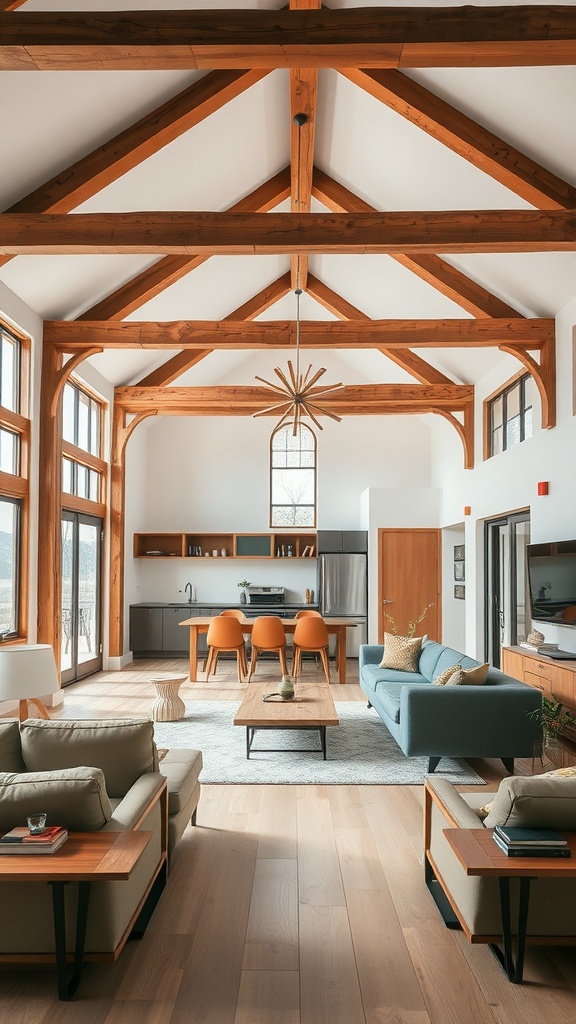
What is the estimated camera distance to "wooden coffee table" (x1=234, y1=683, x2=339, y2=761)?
525 centimetres

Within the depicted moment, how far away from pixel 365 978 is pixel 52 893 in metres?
1.08

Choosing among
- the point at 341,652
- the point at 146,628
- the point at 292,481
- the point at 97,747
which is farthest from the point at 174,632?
the point at 97,747

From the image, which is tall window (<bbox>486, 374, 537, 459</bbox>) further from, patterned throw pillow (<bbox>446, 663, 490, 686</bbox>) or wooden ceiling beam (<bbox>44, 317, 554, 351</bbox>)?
patterned throw pillow (<bbox>446, 663, 490, 686</bbox>)

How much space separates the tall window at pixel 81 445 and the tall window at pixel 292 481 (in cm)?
310

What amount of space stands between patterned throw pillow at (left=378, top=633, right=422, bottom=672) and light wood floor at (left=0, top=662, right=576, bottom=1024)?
119 inches

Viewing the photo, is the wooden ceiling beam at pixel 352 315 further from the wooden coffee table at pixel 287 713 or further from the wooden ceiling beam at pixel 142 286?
the wooden coffee table at pixel 287 713

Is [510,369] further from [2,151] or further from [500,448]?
[2,151]

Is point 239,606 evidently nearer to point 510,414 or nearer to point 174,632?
point 174,632

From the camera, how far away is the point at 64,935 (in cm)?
242

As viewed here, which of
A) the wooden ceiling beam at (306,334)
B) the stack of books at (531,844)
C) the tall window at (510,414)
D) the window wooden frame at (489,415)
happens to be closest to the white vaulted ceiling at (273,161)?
the wooden ceiling beam at (306,334)

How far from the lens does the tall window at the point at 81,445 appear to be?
345 inches

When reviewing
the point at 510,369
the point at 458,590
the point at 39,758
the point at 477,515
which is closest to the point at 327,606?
the point at 458,590

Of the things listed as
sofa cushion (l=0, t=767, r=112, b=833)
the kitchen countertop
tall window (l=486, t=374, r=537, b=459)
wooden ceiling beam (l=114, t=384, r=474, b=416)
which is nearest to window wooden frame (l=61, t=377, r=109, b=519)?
wooden ceiling beam (l=114, t=384, r=474, b=416)

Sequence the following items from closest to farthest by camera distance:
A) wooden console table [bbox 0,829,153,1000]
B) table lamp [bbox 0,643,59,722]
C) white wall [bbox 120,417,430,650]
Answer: wooden console table [bbox 0,829,153,1000], table lamp [bbox 0,643,59,722], white wall [bbox 120,417,430,650]
